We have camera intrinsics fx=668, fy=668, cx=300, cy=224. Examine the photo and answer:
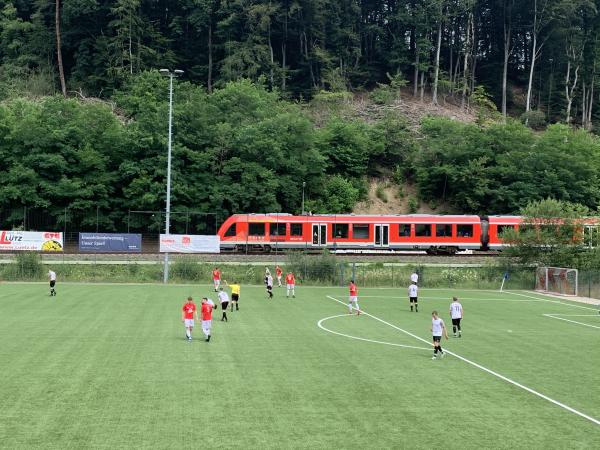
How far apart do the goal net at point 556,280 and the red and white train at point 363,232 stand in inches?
369

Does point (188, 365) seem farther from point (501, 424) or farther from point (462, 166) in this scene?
point (462, 166)

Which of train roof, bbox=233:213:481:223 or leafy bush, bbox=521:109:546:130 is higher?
leafy bush, bbox=521:109:546:130

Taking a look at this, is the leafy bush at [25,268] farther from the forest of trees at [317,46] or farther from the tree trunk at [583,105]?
the tree trunk at [583,105]

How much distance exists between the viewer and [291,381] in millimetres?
18203

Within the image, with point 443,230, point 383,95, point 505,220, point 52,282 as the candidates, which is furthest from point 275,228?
point 383,95

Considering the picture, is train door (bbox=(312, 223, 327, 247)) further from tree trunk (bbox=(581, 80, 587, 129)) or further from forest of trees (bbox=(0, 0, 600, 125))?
tree trunk (bbox=(581, 80, 587, 129))

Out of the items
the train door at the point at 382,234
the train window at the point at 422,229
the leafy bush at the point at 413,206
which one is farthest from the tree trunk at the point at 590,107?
the train door at the point at 382,234

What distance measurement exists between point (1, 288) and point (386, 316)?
24183 mm

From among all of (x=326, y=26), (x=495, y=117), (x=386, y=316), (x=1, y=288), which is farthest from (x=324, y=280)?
(x=326, y=26)

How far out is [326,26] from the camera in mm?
97562

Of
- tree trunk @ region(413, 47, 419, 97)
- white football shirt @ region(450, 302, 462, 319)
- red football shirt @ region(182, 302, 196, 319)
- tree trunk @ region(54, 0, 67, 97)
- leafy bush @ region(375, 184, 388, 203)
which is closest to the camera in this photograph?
red football shirt @ region(182, 302, 196, 319)

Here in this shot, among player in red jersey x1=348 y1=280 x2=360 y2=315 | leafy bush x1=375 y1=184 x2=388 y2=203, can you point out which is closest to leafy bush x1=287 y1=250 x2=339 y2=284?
player in red jersey x1=348 y1=280 x2=360 y2=315

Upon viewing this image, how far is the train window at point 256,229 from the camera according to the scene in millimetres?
58469

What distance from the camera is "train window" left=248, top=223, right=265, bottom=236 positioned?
58.5 m
